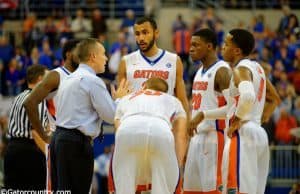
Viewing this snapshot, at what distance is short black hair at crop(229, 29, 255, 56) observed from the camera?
1184 centimetres

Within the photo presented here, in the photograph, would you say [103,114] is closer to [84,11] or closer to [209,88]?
[209,88]

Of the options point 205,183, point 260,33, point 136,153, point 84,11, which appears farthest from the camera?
point 84,11

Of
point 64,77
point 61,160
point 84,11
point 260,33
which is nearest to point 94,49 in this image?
point 64,77

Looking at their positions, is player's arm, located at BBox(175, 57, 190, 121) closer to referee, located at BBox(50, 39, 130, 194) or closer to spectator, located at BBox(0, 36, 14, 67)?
referee, located at BBox(50, 39, 130, 194)

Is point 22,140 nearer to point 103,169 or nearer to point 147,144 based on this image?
point 147,144

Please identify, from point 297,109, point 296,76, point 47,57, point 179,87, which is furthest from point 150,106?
point 47,57

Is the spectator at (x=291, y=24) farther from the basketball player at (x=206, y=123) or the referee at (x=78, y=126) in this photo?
the referee at (x=78, y=126)

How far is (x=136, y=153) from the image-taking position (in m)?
10.2

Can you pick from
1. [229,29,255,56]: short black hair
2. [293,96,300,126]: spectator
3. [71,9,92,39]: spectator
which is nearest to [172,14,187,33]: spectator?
[71,9,92,39]: spectator

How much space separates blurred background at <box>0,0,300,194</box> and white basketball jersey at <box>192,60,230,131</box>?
30.1 feet

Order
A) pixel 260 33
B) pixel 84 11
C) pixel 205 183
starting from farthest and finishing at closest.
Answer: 1. pixel 84 11
2. pixel 260 33
3. pixel 205 183

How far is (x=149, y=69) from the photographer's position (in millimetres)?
12492

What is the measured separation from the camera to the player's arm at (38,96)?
36.7ft

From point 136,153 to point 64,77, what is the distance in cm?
172
